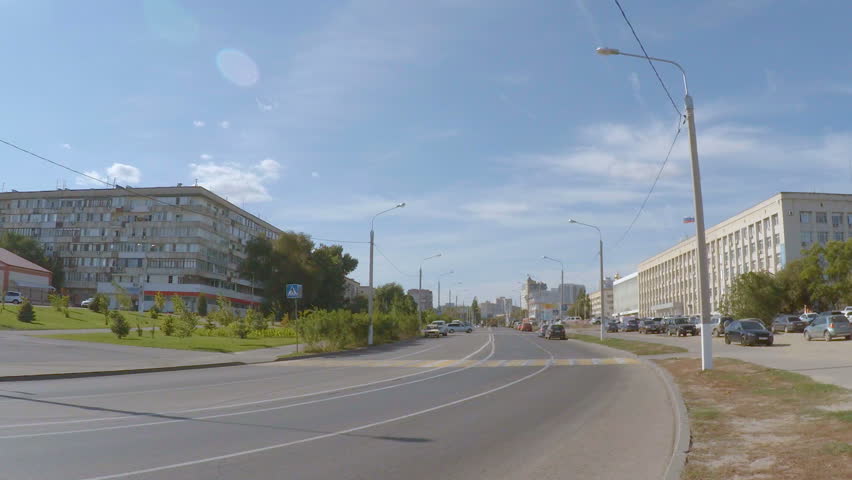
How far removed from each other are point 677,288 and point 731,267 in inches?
1014

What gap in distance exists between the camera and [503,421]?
10.6 metres

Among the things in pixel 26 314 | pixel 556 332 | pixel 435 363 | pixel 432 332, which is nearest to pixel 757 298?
pixel 556 332

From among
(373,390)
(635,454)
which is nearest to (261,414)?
(373,390)

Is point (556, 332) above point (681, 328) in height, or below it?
below

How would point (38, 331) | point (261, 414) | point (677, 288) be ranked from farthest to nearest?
point (677, 288), point (38, 331), point (261, 414)

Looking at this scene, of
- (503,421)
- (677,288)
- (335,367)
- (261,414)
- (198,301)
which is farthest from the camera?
(677,288)

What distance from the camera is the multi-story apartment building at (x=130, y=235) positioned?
95.9m

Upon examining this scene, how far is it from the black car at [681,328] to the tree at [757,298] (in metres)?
7.07

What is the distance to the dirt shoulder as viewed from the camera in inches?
250

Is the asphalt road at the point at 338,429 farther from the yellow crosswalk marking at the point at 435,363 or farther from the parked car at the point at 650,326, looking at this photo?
the parked car at the point at 650,326

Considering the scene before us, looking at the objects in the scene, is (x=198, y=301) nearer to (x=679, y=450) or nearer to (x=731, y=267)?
(x=731, y=267)

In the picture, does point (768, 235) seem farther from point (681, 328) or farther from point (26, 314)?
point (26, 314)

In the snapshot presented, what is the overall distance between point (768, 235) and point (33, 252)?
111 m

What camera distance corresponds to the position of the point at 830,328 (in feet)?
114
